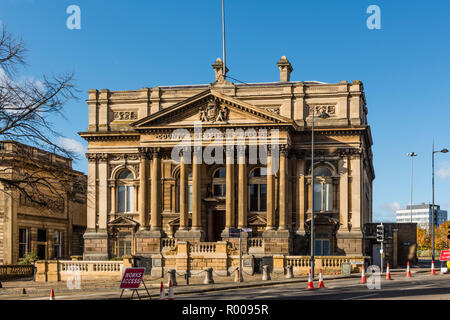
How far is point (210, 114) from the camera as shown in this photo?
60312 millimetres

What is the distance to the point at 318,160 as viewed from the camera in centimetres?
6175

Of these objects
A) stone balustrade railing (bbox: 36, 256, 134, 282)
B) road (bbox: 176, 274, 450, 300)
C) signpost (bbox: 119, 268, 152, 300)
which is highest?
signpost (bbox: 119, 268, 152, 300)

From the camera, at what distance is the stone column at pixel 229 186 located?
59.2 m

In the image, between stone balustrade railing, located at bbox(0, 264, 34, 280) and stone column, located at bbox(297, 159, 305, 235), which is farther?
stone column, located at bbox(297, 159, 305, 235)

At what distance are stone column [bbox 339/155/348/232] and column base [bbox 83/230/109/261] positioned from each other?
1993cm

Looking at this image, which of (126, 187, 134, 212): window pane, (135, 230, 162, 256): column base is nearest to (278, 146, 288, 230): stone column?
(135, 230, 162, 256): column base

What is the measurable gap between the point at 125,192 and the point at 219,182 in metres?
8.32

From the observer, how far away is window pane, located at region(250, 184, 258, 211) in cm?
6319

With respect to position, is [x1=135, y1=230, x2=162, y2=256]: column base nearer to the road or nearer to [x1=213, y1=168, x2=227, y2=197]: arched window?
[x1=213, y1=168, x2=227, y2=197]: arched window

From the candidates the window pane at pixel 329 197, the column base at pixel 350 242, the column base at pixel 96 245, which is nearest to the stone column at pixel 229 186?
the window pane at pixel 329 197

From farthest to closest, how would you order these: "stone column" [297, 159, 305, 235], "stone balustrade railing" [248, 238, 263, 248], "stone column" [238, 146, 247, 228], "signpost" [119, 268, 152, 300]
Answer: "stone column" [297, 159, 305, 235] → "stone column" [238, 146, 247, 228] → "stone balustrade railing" [248, 238, 263, 248] → "signpost" [119, 268, 152, 300]

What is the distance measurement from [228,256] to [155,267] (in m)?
5.18
